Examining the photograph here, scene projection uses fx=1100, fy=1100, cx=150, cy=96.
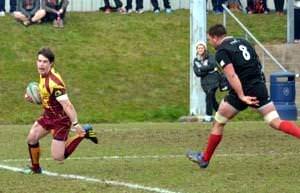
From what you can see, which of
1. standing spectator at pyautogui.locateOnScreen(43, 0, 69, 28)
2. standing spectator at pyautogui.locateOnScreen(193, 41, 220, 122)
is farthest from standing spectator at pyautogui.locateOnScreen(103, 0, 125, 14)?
standing spectator at pyautogui.locateOnScreen(193, 41, 220, 122)

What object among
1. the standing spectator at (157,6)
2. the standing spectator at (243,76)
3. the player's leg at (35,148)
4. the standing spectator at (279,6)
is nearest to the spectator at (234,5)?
the standing spectator at (279,6)

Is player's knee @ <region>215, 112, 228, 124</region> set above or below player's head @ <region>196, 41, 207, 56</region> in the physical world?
above

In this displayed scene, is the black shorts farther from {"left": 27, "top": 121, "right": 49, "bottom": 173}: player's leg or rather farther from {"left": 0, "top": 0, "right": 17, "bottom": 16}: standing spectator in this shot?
{"left": 0, "top": 0, "right": 17, "bottom": 16}: standing spectator

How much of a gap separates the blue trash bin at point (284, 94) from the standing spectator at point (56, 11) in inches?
323

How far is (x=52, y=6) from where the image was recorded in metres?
32.5

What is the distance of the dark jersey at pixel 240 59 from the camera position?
13859mm

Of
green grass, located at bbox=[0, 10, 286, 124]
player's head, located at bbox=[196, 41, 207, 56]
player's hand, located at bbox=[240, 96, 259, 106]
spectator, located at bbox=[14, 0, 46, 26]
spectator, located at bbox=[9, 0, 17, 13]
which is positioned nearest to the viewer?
player's hand, located at bbox=[240, 96, 259, 106]

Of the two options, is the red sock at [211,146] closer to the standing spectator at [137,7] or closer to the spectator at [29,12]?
the spectator at [29,12]

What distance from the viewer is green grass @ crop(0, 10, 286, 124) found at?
27094 millimetres

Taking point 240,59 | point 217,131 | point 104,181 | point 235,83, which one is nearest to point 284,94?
point 217,131

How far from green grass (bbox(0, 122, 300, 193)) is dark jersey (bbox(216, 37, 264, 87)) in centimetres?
121

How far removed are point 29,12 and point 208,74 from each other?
9.99 metres

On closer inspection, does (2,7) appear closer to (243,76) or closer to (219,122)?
(219,122)

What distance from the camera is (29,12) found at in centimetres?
3325
